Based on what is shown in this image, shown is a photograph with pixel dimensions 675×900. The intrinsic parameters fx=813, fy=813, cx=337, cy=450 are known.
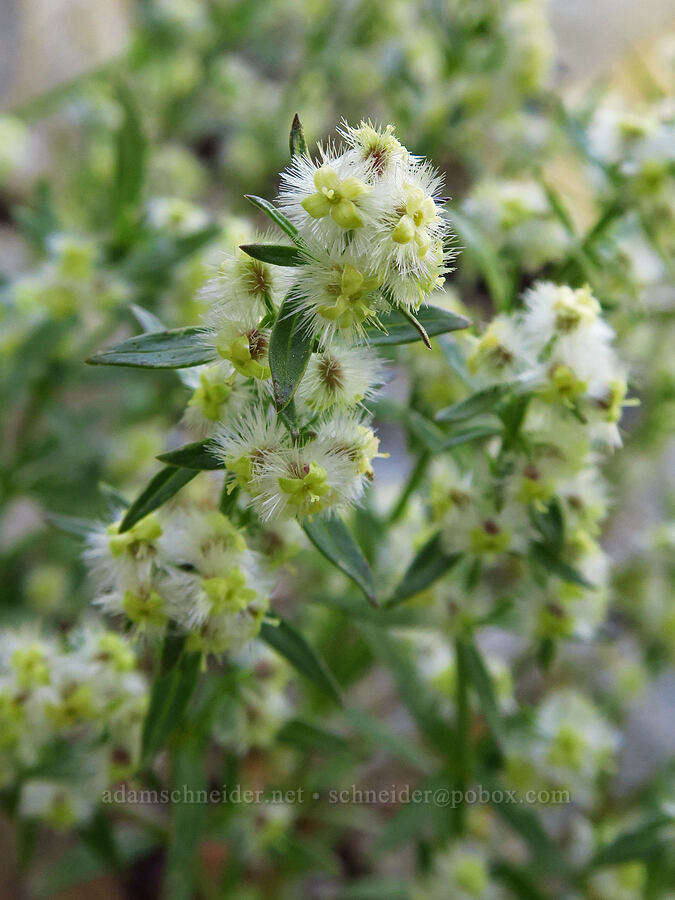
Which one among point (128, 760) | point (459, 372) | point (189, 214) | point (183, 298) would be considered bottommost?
point (128, 760)

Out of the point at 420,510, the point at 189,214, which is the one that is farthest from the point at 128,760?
the point at 189,214

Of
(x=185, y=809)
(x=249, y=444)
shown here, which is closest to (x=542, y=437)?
(x=249, y=444)

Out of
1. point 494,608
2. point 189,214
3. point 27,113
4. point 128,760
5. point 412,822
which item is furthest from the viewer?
point 27,113

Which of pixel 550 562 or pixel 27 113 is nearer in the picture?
pixel 550 562

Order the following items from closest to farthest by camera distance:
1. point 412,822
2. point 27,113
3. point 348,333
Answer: point 348,333 < point 412,822 < point 27,113

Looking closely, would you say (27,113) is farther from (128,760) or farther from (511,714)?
(511,714)

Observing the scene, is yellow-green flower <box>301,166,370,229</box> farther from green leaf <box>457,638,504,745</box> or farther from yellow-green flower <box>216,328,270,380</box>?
green leaf <box>457,638,504,745</box>

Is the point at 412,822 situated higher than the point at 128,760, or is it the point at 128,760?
the point at 128,760
